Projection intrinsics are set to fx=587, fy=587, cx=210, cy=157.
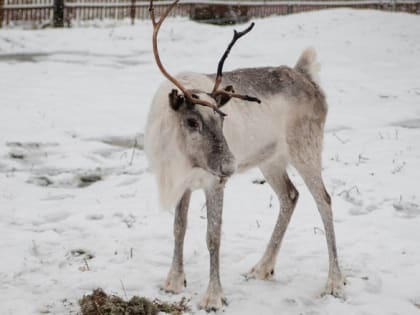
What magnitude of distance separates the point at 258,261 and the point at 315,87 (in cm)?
154

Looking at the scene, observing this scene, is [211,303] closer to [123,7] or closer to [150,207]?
[150,207]

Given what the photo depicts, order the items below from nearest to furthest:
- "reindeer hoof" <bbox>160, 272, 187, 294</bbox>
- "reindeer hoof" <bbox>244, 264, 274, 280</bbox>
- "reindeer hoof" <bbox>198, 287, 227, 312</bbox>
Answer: "reindeer hoof" <bbox>198, 287, 227, 312</bbox> < "reindeer hoof" <bbox>160, 272, 187, 294</bbox> < "reindeer hoof" <bbox>244, 264, 274, 280</bbox>

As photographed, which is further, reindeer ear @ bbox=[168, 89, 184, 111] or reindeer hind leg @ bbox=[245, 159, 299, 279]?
reindeer hind leg @ bbox=[245, 159, 299, 279]

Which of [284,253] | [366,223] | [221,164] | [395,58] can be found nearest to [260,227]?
[284,253]

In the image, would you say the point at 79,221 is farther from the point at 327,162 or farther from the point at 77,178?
the point at 327,162

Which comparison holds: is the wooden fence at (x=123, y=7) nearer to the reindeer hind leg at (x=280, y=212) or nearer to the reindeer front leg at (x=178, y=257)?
the reindeer hind leg at (x=280, y=212)

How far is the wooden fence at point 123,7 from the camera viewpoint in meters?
Answer: 17.2

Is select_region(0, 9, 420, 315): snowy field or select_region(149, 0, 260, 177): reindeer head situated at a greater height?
select_region(149, 0, 260, 177): reindeer head

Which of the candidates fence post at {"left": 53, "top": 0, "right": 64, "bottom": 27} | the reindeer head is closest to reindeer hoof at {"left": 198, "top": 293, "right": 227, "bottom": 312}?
the reindeer head

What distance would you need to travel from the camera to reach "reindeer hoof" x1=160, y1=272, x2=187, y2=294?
4.39 metres

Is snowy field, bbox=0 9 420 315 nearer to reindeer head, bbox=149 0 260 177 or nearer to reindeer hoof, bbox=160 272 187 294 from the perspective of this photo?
reindeer hoof, bbox=160 272 187 294

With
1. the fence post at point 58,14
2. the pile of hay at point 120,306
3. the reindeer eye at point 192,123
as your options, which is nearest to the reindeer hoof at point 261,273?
the pile of hay at point 120,306

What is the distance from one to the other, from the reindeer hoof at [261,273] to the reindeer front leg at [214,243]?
51 centimetres

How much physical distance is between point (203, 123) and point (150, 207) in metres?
2.27
